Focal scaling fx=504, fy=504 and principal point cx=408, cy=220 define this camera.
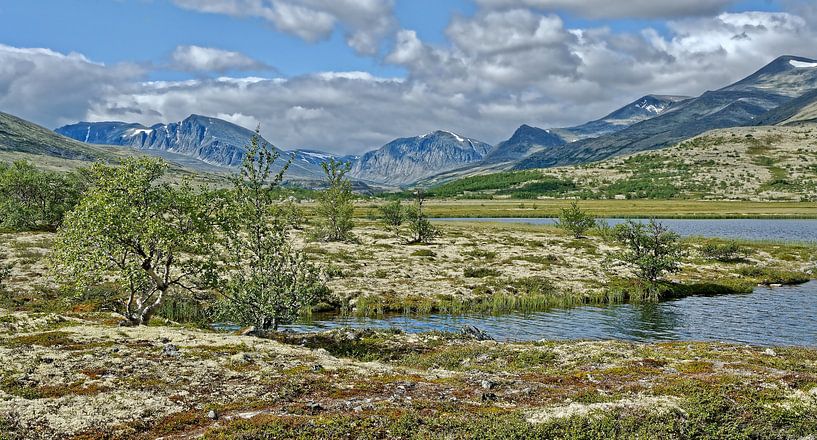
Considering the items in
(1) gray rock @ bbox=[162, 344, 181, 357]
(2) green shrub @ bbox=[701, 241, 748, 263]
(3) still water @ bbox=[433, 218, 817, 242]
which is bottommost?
(1) gray rock @ bbox=[162, 344, 181, 357]

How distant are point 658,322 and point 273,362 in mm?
33688

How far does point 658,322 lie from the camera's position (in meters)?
42.3

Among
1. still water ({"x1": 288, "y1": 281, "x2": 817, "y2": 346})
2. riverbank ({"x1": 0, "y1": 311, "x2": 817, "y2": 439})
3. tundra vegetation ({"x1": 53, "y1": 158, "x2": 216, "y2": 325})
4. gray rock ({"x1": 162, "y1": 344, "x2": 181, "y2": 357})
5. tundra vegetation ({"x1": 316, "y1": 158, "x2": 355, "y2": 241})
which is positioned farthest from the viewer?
tundra vegetation ({"x1": 316, "y1": 158, "x2": 355, "y2": 241})

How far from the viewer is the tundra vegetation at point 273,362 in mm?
15078

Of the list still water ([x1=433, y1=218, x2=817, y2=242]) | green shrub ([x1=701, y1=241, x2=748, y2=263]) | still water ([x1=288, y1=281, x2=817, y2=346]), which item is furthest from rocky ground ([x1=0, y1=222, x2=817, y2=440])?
still water ([x1=433, y1=218, x2=817, y2=242])

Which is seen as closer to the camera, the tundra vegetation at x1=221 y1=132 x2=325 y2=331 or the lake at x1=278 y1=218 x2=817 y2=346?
the tundra vegetation at x1=221 y1=132 x2=325 y2=331

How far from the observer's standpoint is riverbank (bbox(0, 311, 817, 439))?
14688 mm

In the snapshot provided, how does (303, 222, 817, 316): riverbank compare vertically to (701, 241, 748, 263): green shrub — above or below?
below

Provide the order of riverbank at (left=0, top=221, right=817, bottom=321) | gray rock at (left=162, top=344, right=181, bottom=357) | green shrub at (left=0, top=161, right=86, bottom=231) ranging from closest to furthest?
gray rock at (left=162, top=344, right=181, bottom=357), riverbank at (left=0, top=221, right=817, bottom=321), green shrub at (left=0, top=161, right=86, bottom=231)

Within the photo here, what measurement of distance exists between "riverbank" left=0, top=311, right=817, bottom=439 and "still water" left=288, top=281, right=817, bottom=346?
9.86 meters

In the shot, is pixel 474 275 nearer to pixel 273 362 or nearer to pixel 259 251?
pixel 259 251

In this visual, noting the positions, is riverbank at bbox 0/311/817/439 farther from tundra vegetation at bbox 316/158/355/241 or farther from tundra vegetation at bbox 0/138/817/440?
tundra vegetation at bbox 316/158/355/241

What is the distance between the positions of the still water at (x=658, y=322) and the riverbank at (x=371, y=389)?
9.86 meters

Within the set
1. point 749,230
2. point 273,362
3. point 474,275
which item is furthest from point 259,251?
point 749,230
